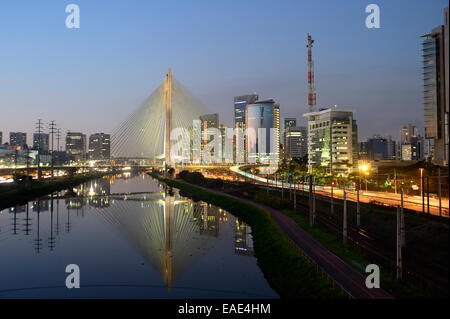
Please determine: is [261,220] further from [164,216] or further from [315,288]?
[315,288]

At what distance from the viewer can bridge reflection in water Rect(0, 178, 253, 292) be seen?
2453 centimetres

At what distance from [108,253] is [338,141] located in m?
120

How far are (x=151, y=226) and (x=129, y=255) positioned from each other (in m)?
10.7

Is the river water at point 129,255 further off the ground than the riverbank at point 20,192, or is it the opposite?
the riverbank at point 20,192

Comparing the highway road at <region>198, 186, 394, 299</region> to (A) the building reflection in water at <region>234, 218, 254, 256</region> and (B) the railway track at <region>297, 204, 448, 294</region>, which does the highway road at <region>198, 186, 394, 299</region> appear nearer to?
(B) the railway track at <region>297, 204, 448, 294</region>

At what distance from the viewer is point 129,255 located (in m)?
24.2

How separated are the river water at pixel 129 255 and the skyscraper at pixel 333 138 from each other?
9884 cm

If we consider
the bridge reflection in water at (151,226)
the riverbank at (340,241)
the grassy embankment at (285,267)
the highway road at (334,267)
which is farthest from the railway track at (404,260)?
the bridge reflection in water at (151,226)

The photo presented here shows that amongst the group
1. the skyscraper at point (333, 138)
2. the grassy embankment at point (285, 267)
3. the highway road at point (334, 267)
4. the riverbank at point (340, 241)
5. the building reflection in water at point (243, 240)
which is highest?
the skyscraper at point (333, 138)

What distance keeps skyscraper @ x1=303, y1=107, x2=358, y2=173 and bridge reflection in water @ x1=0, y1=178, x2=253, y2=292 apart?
90.2m

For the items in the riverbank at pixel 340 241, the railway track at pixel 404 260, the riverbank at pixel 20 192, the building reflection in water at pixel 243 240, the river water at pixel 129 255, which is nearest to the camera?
the riverbank at pixel 340 241

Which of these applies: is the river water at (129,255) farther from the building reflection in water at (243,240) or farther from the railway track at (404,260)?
the railway track at (404,260)

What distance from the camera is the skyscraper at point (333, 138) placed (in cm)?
13062

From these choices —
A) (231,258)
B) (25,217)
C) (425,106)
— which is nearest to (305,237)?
(231,258)
